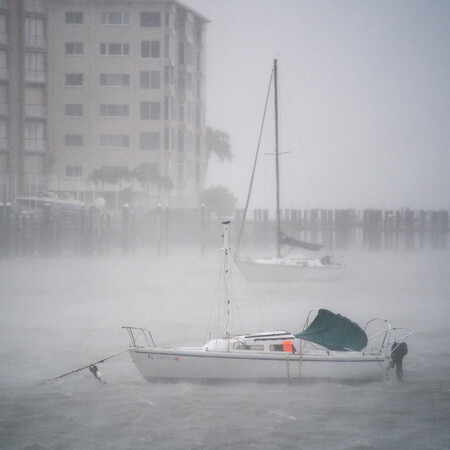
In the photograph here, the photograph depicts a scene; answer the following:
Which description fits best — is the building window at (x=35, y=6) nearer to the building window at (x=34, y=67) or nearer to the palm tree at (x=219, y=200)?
the building window at (x=34, y=67)

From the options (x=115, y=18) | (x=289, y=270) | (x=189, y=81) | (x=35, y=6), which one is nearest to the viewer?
(x=289, y=270)

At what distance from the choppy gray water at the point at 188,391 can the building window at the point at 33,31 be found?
31040 mm

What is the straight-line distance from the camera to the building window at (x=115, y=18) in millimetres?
59469

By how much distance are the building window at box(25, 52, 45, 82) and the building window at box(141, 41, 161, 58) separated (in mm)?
8416

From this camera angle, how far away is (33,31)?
57.4 m

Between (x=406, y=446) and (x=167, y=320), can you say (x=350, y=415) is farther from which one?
(x=167, y=320)

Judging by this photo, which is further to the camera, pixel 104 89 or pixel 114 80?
pixel 114 80

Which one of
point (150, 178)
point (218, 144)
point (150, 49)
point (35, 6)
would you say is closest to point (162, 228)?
point (150, 178)

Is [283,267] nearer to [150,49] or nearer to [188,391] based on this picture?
[188,391]

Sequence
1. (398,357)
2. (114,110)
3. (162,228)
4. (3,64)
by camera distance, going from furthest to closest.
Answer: (114,110) < (3,64) < (162,228) < (398,357)

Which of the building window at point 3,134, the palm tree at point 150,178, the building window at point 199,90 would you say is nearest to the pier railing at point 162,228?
the palm tree at point 150,178

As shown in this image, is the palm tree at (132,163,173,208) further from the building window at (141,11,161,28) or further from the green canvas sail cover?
the green canvas sail cover

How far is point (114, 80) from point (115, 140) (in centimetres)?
507

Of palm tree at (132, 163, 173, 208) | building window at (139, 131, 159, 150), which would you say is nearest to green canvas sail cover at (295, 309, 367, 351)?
palm tree at (132, 163, 173, 208)
